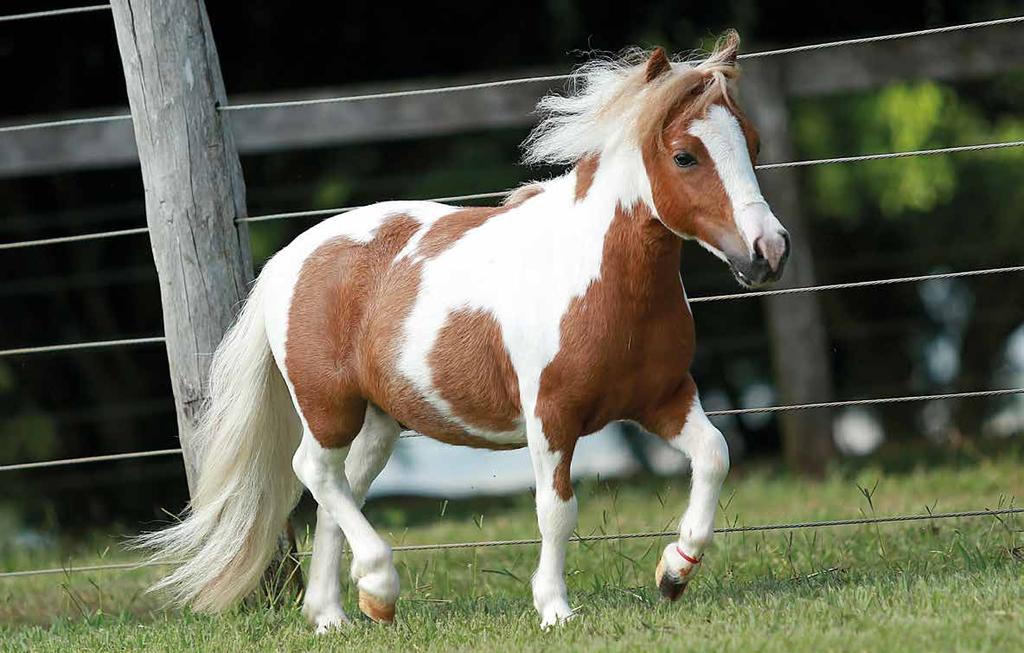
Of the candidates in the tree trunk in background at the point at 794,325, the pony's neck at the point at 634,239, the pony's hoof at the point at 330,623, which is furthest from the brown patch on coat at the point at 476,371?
the tree trunk in background at the point at 794,325

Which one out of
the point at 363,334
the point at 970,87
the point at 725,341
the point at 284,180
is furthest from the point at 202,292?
the point at 970,87

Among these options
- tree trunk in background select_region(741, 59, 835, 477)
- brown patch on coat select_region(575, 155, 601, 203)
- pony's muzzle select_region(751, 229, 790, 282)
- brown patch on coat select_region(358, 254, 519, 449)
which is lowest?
tree trunk in background select_region(741, 59, 835, 477)

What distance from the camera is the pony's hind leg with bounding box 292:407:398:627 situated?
410 cm

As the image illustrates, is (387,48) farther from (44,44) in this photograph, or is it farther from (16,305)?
(16,305)

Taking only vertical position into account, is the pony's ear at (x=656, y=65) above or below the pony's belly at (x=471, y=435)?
above

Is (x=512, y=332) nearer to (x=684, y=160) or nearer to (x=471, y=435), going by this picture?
(x=471, y=435)

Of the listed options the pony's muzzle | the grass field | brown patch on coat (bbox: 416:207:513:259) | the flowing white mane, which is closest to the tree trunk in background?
the grass field

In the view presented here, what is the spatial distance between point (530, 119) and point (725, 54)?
12.4 feet

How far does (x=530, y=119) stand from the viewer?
7.50 metres

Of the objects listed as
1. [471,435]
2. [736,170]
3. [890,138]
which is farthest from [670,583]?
[890,138]

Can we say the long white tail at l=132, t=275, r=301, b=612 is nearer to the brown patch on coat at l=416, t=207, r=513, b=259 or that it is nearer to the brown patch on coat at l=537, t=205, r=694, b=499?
the brown patch on coat at l=416, t=207, r=513, b=259

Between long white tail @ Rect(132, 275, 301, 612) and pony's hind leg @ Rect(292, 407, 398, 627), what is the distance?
166 mm

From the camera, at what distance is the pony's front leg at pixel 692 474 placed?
12.4 feet

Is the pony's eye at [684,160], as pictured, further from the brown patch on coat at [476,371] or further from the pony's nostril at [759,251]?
the brown patch on coat at [476,371]
